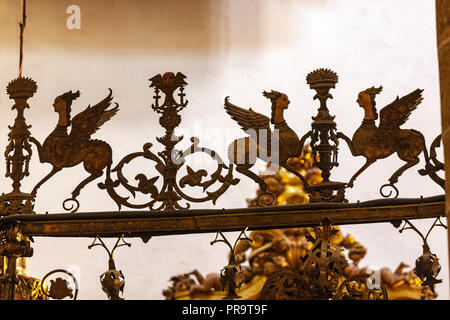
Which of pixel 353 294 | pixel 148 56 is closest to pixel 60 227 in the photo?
pixel 353 294

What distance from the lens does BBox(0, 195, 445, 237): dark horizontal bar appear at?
569cm

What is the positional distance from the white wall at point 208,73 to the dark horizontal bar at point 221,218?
7.00 ft

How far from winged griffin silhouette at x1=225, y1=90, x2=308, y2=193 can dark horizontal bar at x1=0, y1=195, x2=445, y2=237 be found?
15cm

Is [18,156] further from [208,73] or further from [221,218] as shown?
Answer: [208,73]

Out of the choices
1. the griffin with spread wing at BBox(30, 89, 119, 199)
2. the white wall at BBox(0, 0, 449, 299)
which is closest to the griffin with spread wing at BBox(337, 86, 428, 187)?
the griffin with spread wing at BBox(30, 89, 119, 199)

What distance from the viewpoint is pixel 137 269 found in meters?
8.06

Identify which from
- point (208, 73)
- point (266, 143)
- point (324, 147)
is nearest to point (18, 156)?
point (266, 143)

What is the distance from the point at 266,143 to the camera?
5832 mm

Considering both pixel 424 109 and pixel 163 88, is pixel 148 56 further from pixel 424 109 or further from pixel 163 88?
pixel 163 88

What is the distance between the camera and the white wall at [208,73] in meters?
8.09

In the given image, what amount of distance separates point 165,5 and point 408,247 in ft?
7.12

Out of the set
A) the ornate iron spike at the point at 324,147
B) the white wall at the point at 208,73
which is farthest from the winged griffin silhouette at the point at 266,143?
the white wall at the point at 208,73

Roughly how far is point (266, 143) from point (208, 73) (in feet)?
8.83
